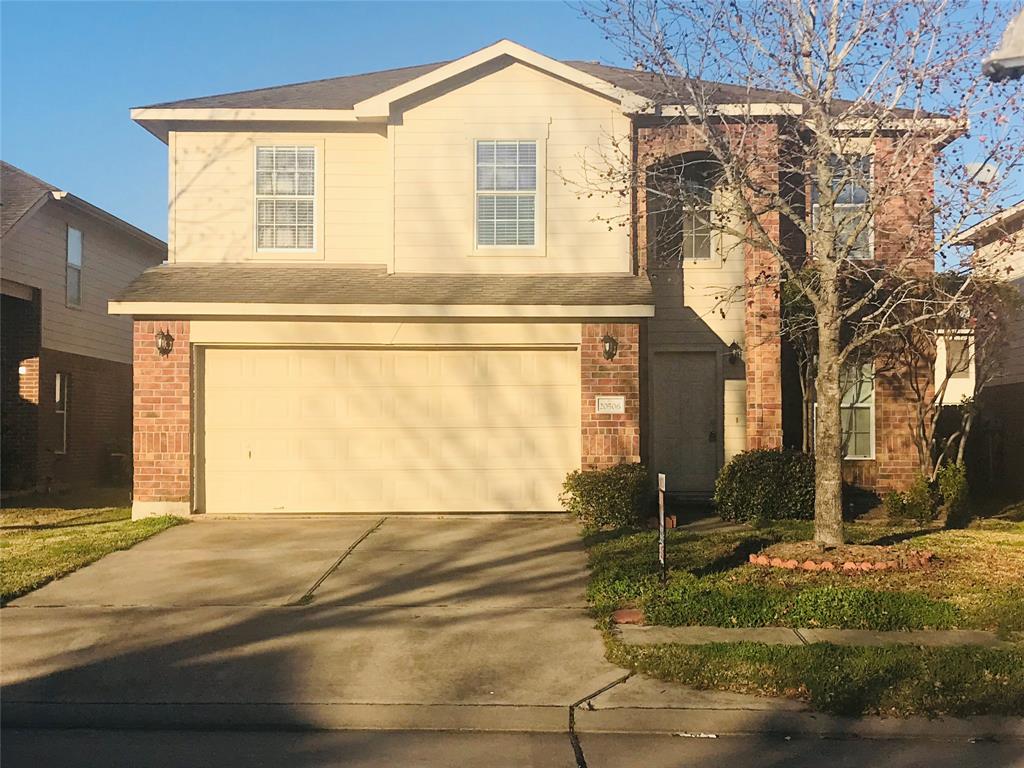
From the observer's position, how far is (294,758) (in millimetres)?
5273

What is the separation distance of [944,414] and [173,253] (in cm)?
1321

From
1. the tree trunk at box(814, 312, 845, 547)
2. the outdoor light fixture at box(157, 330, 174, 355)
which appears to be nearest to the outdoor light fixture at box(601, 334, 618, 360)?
the tree trunk at box(814, 312, 845, 547)

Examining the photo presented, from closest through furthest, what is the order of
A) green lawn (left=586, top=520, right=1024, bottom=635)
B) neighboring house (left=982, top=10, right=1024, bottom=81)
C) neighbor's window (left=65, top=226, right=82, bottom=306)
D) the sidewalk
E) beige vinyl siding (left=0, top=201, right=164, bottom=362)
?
neighboring house (left=982, top=10, right=1024, bottom=81), the sidewalk, green lawn (left=586, top=520, right=1024, bottom=635), beige vinyl siding (left=0, top=201, right=164, bottom=362), neighbor's window (left=65, top=226, right=82, bottom=306)

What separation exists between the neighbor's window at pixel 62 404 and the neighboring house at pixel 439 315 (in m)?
5.60

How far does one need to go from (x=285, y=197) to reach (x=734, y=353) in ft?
23.7

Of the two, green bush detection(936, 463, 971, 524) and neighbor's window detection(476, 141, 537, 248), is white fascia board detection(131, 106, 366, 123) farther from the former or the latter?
green bush detection(936, 463, 971, 524)

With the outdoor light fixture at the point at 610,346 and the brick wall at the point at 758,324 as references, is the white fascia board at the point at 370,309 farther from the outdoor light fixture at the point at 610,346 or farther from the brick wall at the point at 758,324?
the brick wall at the point at 758,324

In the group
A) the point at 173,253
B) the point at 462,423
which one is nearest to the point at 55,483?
the point at 173,253

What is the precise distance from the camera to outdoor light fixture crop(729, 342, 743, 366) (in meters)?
14.3

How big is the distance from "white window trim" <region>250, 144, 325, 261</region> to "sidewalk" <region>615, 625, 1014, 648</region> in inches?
342

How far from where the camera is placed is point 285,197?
14.2m

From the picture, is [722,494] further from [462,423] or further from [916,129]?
[916,129]

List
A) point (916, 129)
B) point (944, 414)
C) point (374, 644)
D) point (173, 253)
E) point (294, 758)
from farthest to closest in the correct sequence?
point (944, 414) < point (173, 253) < point (916, 129) < point (374, 644) < point (294, 758)

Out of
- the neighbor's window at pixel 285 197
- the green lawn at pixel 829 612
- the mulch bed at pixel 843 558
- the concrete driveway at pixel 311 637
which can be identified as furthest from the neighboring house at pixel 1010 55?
the neighbor's window at pixel 285 197
